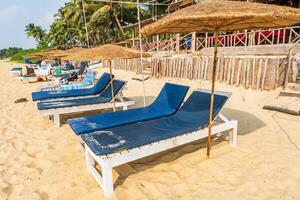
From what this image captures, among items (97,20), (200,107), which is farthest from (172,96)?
(97,20)

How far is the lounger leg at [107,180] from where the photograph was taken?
3087 millimetres

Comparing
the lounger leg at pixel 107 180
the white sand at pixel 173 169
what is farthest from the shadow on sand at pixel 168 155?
the lounger leg at pixel 107 180

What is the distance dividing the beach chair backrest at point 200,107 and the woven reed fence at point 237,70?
13.3ft

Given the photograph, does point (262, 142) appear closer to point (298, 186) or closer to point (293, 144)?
point (293, 144)

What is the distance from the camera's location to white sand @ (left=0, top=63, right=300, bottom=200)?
319 centimetres

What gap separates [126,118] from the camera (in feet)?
15.3

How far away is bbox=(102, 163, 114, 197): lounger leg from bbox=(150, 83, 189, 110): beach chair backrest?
2.37m

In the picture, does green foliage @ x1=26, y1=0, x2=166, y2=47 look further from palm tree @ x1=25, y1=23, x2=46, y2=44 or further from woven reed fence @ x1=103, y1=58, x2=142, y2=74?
palm tree @ x1=25, y1=23, x2=46, y2=44

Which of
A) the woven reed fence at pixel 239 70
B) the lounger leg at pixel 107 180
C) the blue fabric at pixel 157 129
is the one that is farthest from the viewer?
the woven reed fence at pixel 239 70

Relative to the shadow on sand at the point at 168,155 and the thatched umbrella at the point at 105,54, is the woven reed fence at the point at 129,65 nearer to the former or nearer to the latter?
the thatched umbrella at the point at 105,54

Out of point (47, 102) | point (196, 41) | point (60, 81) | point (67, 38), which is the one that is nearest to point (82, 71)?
point (60, 81)

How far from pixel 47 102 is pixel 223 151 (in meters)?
4.80

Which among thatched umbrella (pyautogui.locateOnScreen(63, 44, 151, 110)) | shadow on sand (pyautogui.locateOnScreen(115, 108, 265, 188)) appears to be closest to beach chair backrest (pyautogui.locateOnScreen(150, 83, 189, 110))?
shadow on sand (pyautogui.locateOnScreen(115, 108, 265, 188))

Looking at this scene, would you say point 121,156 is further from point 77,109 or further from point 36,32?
point 36,32
